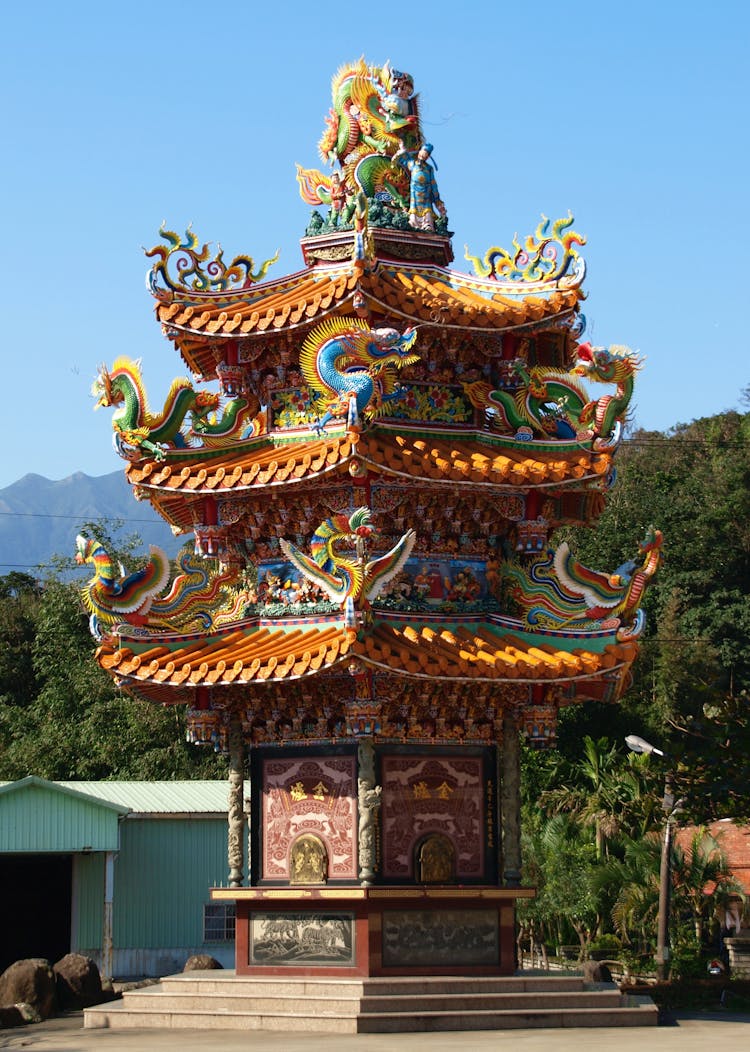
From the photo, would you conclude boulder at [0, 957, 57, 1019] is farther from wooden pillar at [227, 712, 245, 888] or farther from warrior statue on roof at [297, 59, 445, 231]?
warrior statue on roof at [297, 59, 445, 231]

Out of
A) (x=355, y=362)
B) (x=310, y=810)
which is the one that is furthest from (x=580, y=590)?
(x=310, y=810)

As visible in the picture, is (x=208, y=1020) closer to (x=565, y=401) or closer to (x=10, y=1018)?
(x=10, y=1018)

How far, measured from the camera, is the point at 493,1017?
706 inches

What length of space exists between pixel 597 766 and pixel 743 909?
7.20 meters

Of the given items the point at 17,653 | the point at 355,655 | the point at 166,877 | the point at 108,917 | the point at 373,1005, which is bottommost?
the point at 373,1005

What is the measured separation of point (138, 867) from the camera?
107ft

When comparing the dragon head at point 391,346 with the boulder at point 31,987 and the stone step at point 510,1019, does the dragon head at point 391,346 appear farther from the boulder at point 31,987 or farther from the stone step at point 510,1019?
the boulder at point 31,987

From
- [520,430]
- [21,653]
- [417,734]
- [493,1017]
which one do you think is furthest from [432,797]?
[21,653]

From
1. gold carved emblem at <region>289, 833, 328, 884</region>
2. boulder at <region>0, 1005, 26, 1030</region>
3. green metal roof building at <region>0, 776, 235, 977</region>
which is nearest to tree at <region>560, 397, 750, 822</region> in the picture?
green metal roof building at <region>0, 776, 235, 977</region>

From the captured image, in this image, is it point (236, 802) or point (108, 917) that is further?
point (108, 917)

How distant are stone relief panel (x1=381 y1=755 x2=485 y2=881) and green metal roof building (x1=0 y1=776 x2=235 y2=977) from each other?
1278cm

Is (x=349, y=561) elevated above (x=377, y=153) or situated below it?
below

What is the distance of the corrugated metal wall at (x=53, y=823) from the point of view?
30344mm

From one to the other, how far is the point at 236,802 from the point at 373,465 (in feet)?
15.9
